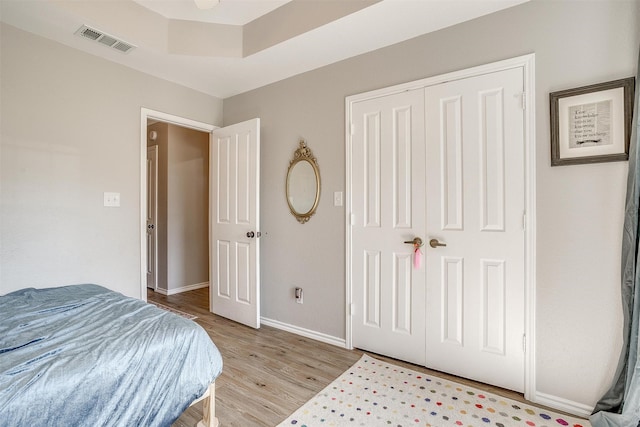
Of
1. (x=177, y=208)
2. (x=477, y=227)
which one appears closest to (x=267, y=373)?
(x=477, y=227)

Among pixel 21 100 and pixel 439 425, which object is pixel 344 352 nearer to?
pixel 439 425

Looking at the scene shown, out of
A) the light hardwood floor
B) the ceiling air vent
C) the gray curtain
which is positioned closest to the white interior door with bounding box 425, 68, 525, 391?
the light hardwood floor

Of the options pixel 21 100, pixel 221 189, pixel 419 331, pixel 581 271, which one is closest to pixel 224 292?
pixel 221 189

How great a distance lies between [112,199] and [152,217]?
2.02 m

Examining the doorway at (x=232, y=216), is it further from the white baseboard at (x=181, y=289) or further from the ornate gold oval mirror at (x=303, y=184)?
the white baseboard at (x=181, y=289)

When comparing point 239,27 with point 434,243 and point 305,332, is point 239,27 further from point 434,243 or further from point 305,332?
point 305,332

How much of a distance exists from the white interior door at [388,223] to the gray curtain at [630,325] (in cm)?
103

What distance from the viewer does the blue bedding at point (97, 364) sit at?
1044 mm

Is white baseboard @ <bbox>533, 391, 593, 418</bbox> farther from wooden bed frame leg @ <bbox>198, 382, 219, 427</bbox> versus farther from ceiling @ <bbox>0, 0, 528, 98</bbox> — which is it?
ceiling @ <bbox>0, 0, 528, 98</bbox>

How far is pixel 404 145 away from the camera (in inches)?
93.2

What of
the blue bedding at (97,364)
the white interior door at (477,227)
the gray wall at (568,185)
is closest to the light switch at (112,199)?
the blue bedding at (97,364)

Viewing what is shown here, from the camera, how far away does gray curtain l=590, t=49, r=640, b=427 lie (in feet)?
4.92

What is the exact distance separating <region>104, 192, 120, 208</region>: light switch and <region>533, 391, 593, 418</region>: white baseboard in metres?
3.51

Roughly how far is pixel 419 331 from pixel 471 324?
38cm
